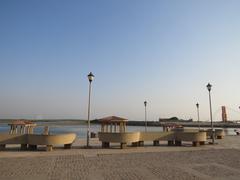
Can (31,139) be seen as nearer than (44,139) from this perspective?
No

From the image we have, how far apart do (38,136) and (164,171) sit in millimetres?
8746

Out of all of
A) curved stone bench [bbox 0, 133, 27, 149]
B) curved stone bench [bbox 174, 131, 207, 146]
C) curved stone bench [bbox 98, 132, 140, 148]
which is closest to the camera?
curved stone bench [bbox 0, 133, 27, 149]

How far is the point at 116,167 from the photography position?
955 cm

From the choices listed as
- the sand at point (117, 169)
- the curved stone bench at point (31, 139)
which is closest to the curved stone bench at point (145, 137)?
the curved stone bench at point (31, 139)

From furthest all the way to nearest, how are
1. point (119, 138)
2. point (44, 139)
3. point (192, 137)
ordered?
1. point (192, 137)
2. point (119, 138)
3. point (44, 139)

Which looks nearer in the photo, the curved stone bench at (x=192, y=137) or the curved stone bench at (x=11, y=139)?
the curved stone bench at (x=11, y=139)

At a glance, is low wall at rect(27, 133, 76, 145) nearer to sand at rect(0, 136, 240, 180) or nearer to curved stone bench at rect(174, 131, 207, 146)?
sand at rect(0, 136, 240, 180)

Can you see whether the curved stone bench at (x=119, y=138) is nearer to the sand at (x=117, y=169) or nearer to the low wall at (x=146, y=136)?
the low wall at (x=146, y=136)

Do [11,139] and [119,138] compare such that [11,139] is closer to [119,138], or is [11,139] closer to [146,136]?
[119,138]

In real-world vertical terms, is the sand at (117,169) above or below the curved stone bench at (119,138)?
below

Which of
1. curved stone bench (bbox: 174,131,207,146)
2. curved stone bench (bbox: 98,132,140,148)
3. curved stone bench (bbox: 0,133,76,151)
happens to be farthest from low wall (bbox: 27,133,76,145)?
curved stone bench (bbox: 174,131,207,146)

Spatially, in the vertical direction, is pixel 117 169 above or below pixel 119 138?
below

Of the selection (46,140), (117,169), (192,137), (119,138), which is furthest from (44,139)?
(192,137)

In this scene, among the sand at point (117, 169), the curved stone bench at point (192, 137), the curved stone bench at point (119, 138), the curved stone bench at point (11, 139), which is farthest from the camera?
the curved stone bench at point (192, 137)
